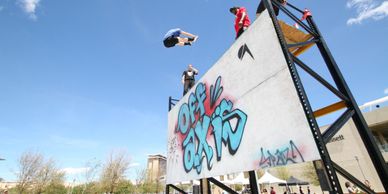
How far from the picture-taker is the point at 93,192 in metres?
42.8

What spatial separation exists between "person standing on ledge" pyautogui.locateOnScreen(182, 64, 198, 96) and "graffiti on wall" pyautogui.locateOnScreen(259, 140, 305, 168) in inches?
161

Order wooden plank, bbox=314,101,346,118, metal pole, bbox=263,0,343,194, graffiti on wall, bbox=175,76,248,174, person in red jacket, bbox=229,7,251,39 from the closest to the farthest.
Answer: metal pole, bbox=263,0,343,194 < wooden plank, bbox=314,101,346,118 < graffiti on wall, bbox=175,76,248,174 < person in red jacket, bbox=229,7,251,39

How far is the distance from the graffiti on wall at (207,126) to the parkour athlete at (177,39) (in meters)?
2.01

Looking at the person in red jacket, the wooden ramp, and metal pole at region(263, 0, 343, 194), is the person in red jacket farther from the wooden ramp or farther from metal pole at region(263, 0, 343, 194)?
metal pole at region(263, 0, 343, 194)

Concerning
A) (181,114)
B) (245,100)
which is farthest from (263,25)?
(181,114)

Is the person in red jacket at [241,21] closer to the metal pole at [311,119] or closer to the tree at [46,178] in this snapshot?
the metal pole at [311,119]

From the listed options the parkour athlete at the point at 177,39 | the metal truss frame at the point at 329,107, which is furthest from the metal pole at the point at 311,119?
the parkour athlete at the point at 177,39

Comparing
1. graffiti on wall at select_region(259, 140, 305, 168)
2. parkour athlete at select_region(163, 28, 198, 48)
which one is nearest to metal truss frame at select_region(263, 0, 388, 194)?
graffiti on wall at select_region(259, 140, 305, 168)

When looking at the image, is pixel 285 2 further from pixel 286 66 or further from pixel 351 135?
pixel 351 135

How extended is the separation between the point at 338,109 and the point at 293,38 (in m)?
1.40

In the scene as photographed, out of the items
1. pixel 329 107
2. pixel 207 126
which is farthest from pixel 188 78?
pixel 329 107

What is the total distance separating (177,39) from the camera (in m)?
6.59

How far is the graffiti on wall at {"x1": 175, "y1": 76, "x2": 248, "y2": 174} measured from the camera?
3598 millimetres

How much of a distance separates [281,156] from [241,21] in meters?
2.89
